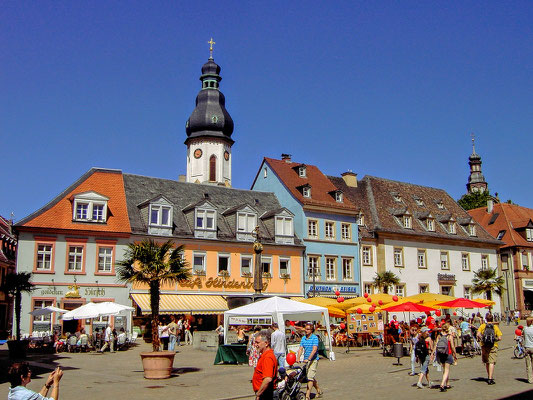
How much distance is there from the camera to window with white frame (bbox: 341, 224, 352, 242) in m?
50.3

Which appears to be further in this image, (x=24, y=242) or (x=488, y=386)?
(x=24, y=242)

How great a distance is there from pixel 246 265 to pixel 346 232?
31.6 feet

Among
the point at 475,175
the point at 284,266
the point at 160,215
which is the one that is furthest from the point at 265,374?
the point at 475,175

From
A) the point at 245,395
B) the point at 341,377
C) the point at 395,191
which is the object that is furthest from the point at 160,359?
the point at 395,191

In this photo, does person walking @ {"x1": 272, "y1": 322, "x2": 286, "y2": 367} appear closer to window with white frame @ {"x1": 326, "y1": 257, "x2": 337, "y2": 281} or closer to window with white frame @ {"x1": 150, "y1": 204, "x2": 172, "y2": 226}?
window with white frame @ {"x1": 150, "y1": 204, "x2": 172, "y2": 226}

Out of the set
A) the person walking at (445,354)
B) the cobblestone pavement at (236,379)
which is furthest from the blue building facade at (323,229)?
the person walking at (445,354)

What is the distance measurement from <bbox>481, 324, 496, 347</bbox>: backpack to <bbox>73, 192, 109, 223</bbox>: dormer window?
28.1 m

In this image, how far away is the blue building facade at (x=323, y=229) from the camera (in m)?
48.0

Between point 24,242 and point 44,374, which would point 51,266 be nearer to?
Answer: point 24,242

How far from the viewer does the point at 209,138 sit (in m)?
72.4

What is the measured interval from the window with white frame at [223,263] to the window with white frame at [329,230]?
350 inches

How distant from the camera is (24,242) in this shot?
123 feet

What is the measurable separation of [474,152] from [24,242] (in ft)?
328

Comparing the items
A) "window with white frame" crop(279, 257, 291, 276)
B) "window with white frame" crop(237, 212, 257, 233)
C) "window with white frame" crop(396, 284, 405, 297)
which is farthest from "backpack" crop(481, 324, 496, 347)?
"window with white frame" crop(396, 284, 405, 297)
